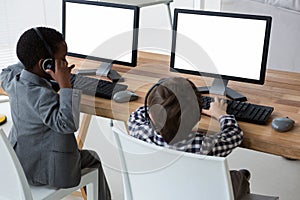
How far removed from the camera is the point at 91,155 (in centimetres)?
211

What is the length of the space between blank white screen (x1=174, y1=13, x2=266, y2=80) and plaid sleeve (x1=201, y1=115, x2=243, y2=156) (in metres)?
0.35

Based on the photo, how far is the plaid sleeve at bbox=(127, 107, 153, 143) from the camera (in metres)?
1.66

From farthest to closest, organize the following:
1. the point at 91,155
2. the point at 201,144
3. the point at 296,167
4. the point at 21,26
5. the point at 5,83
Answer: the point at 21,26 → the point at 296,167 → the point at 91,155 → the point at 5,83 → the point at 201,144

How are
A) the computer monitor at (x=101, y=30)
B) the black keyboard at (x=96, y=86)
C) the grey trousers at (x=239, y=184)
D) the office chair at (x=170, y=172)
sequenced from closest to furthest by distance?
the office chair at (x=170, y=172)
the grey trousers at (x=239, y=184)
the black keyboard at (x=96, y=86)
the computer monitor at (x=101, y=30)

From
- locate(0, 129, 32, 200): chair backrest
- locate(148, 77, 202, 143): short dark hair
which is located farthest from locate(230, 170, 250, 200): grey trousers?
locate(0, 129, 32, 200): chair backrest

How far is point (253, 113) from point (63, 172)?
0.76m

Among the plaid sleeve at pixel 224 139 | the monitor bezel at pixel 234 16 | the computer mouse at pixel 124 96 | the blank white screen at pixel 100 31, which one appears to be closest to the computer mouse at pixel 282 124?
the plaid sleeve at pixel 224 139

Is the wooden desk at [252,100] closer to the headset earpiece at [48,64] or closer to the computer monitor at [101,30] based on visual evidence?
the computer monitor at [101,30]

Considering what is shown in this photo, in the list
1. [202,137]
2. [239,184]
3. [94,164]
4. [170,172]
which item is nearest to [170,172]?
[170,172]

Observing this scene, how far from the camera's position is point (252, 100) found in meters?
2.05

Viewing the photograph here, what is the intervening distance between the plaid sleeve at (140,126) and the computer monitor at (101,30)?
0.57 metres

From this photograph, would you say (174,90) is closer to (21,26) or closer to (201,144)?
(201,144)

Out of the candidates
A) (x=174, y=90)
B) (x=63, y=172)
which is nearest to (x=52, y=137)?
(x=63, y=172)

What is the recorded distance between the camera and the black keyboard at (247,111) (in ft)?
6.04
